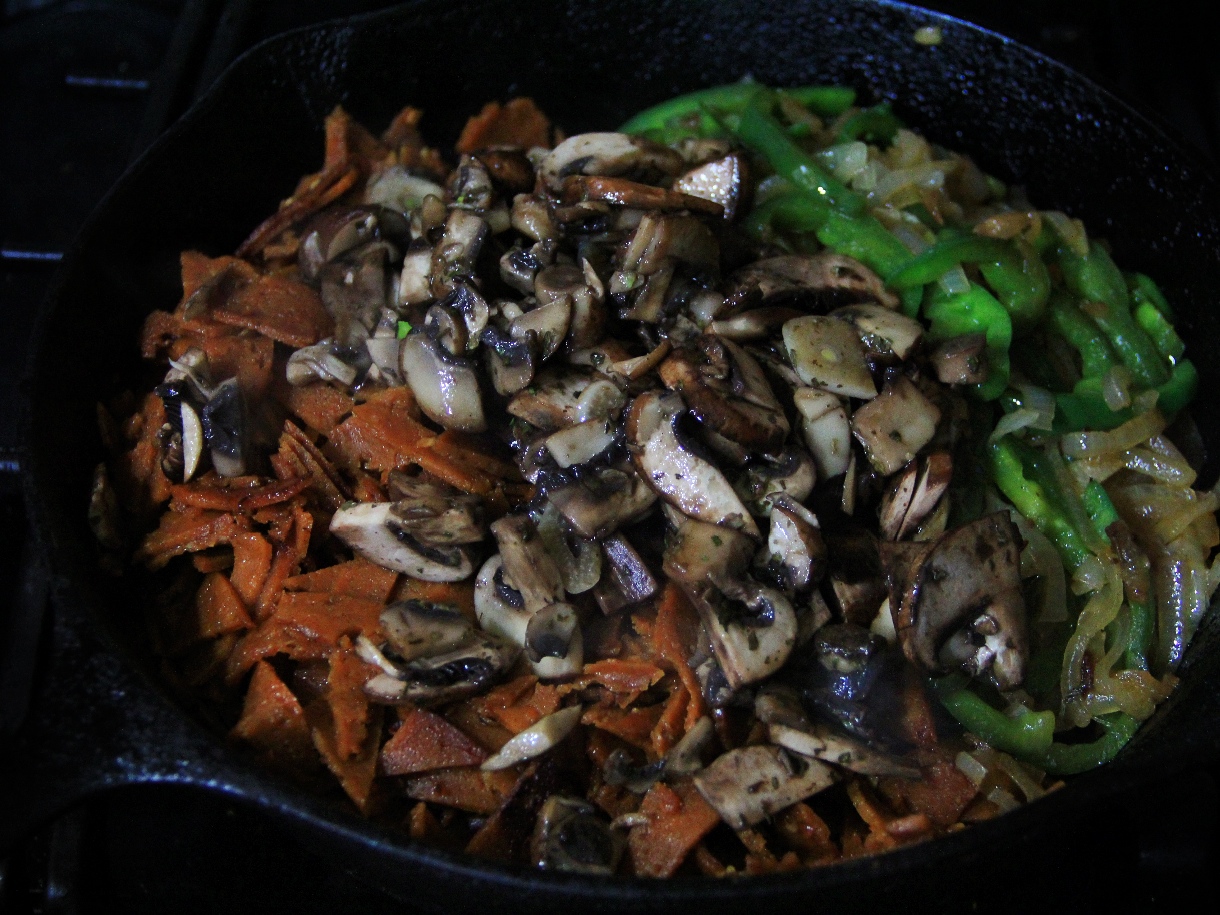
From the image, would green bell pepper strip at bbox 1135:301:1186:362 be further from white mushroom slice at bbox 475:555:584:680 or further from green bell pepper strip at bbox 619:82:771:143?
white mushroom slice at bbox 475:555:584:680

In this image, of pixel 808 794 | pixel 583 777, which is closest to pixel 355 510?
pixel 583 777

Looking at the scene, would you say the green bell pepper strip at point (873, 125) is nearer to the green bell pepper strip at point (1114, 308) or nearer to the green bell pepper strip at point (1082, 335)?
the green bell pepper strip at point (1114, 308)

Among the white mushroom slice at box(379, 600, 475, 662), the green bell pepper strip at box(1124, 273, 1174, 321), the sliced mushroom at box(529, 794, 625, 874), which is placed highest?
the green bell pepper strip at box(1124, 273, 1174, 321)

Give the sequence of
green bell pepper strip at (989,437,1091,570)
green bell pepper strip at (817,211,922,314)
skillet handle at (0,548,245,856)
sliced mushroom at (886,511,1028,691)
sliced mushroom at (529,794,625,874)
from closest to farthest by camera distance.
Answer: skillet handle at (0,548,245,856)
sliced mushroom at (529,794,625,874)
sliced mushroom at (886,511,1028,691)
green bell pepper strip at (989,437,1091,570)
green bell pepper strip at (817,211,922,314)

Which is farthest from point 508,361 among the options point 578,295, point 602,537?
point 602,537

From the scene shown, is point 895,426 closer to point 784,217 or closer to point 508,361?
point 784,217

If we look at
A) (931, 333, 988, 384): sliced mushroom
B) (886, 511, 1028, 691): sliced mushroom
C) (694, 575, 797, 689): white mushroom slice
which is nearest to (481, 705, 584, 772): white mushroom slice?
(694, 575, 797, 689): white mushroom slice

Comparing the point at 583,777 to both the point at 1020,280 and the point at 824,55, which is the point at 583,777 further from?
the point at 824,55
